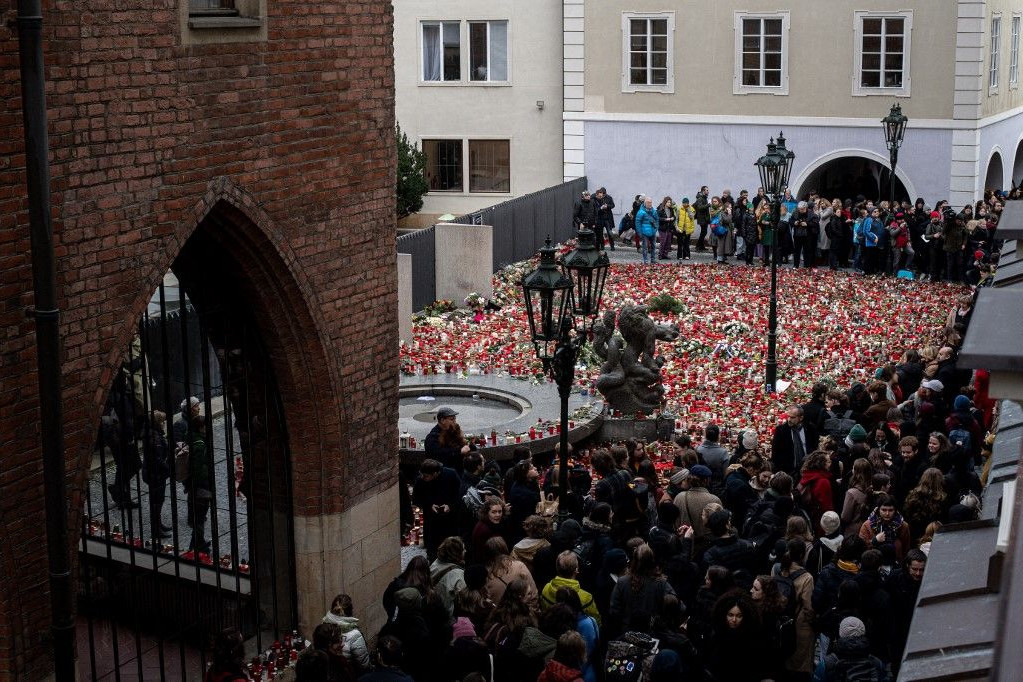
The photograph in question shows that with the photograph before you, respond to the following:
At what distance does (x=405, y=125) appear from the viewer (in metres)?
39.8

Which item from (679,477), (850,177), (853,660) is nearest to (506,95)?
(850,177)

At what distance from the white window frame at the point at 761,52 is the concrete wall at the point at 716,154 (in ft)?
2.88

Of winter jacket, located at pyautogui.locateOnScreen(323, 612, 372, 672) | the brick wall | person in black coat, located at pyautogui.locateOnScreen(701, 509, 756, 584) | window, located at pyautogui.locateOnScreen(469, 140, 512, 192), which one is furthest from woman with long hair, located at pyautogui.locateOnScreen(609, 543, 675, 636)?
window, located at pyautogui.locateOnScreen(469, 140, 512, 192)

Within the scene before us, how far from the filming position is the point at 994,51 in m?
35.4

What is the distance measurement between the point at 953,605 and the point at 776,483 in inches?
199

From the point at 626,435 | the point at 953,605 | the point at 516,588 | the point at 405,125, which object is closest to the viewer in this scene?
the point at 953,605

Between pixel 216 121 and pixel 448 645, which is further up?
pixel 216 121

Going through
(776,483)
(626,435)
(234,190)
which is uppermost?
(234,190)

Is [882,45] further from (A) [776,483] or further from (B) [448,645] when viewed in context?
(B) [448,645]

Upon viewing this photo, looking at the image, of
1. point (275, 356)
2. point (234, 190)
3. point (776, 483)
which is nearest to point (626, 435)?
point (776, 483)

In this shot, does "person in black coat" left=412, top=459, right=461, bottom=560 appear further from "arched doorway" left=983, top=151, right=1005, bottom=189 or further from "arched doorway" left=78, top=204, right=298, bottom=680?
"arched doorway" left=983, top=151, right=1005, bottom=189

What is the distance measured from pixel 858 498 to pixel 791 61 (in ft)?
81.0

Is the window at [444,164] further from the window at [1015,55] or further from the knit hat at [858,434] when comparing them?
the knit hat at [858,434]

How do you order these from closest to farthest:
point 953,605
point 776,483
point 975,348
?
point 975,348
point 953,605
point 776,483
